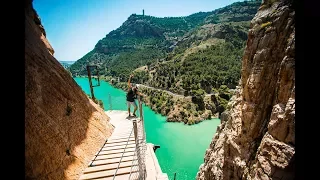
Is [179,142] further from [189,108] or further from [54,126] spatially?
[54,126]

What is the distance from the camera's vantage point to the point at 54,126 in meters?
6.59

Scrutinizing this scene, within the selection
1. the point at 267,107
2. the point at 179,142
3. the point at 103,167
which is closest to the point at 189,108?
the point at 179,142

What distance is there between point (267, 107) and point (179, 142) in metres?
31.1

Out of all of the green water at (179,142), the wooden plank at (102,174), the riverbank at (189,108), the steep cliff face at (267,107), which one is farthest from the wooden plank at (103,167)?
the riverbank at (189,108)

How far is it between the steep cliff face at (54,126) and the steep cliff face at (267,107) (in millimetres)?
6328

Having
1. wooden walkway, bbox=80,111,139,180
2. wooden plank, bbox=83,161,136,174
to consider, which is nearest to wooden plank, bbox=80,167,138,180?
wooden walkway, bbox=80,111,139,180

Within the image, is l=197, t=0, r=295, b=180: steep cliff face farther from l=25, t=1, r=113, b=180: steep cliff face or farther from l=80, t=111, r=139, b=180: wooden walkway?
l=25, t=1, r=113, b=180: steep cliff face

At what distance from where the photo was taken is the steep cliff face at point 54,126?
219 inches

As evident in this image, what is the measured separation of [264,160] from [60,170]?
23.1 feet

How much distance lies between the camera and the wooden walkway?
251 inches

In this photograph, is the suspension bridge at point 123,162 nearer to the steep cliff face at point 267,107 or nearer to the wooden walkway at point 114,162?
the wooden walkway at point 114,162

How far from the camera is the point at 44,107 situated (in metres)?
6.75

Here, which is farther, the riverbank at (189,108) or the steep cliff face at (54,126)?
the riverbank at (189,108)
